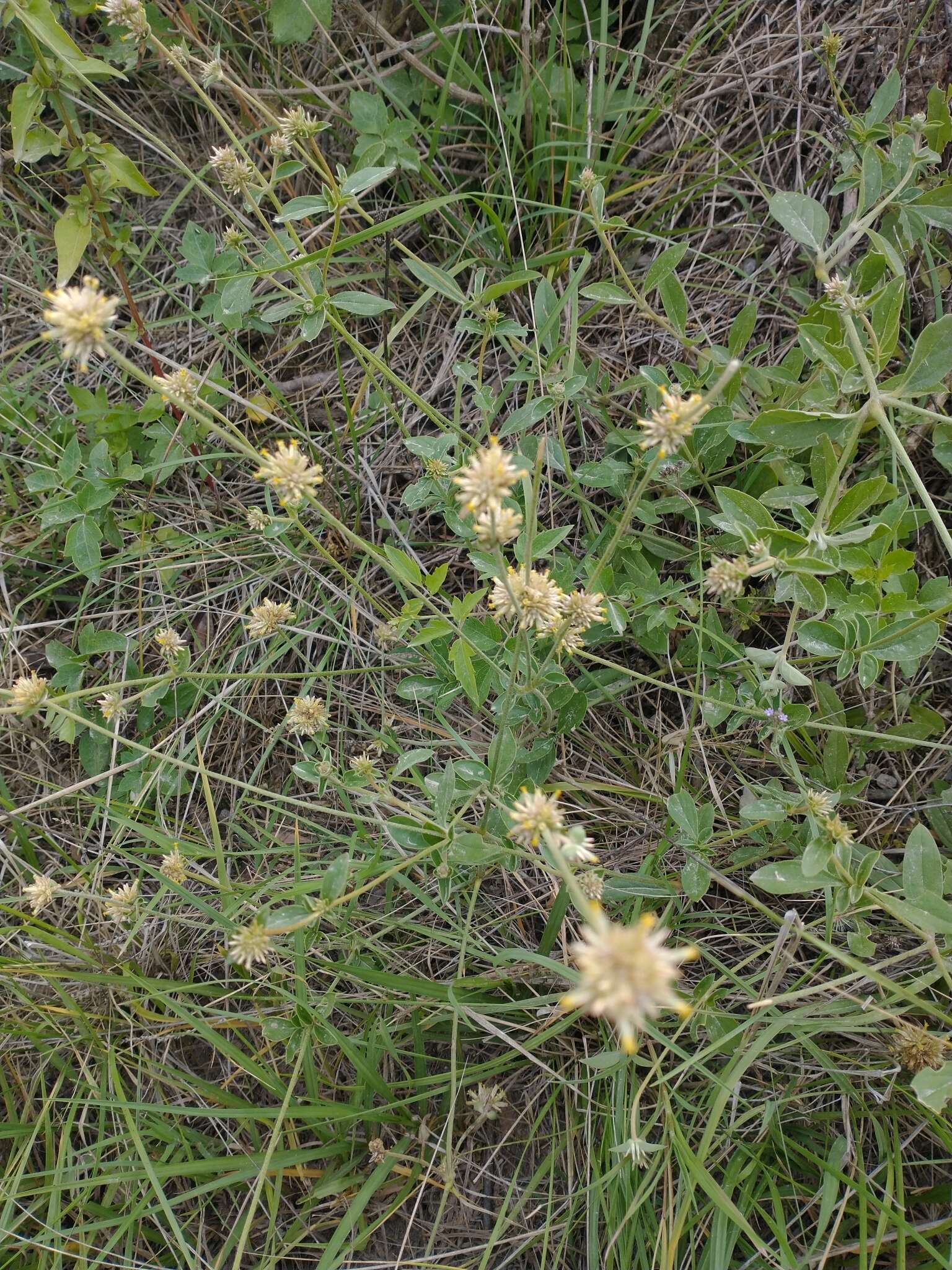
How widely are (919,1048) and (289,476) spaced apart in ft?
6.47

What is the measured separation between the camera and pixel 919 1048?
2100 mm

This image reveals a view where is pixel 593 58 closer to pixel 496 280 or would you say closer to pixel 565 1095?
pixel 496 280

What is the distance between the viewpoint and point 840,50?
2.92m

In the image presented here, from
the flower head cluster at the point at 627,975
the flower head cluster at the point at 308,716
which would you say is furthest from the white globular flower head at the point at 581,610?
the flower head cluster at the point at 627,975

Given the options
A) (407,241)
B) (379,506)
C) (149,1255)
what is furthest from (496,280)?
(149,1255)

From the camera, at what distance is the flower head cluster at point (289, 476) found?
1.67 meters

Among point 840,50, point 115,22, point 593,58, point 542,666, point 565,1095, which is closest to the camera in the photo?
Answer: point 542,666

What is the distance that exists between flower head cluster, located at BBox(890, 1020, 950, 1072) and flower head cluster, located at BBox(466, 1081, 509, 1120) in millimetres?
1056

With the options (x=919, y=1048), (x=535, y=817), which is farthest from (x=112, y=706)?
(x=919, y=1048)

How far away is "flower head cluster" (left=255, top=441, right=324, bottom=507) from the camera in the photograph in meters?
1.67

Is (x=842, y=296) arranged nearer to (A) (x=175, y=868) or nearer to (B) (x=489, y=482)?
(B) (x=489, y=482)

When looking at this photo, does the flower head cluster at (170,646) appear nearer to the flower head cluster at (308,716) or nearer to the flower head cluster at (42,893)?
the flower head cluster at (308,716)

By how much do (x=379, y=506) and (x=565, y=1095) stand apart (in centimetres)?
193

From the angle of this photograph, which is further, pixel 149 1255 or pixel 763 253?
pixel 763 253
